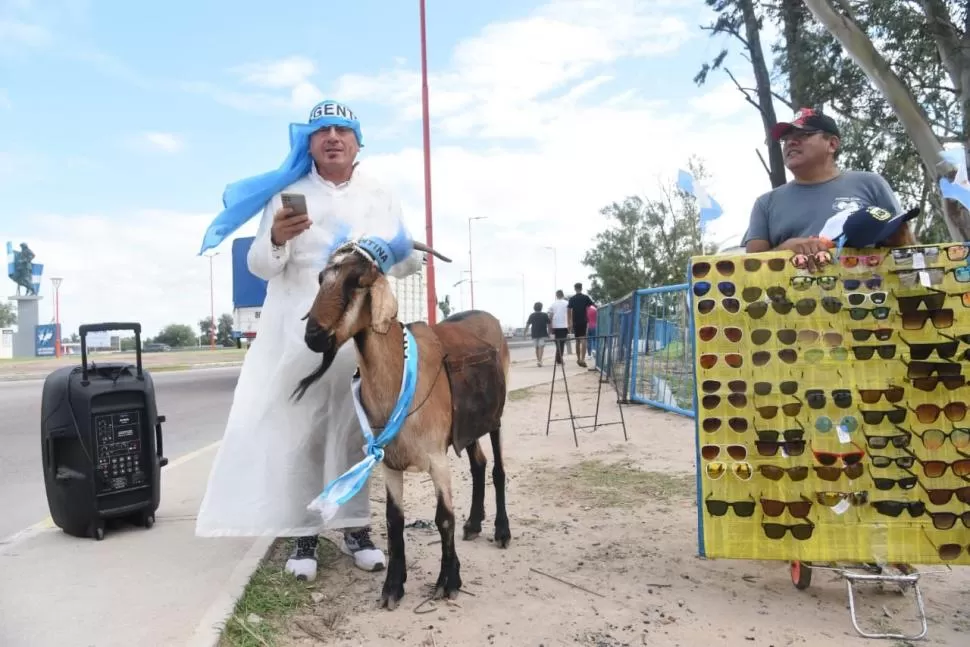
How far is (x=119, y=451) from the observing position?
13.8ft

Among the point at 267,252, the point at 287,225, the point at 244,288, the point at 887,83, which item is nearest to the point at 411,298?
the point at 267,252

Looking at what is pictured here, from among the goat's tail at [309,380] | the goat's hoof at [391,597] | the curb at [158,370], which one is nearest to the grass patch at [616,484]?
the goat's hoof at [391,597]

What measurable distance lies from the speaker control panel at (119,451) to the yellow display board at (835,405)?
342cm

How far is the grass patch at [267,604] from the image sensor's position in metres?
2.81

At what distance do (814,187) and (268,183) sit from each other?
278cm

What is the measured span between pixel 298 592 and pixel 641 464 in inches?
148

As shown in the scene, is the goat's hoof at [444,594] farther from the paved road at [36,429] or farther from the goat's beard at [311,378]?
the paved road at [36,429]

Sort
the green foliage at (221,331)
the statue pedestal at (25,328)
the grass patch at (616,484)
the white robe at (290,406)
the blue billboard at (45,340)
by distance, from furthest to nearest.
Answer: the green foliage at (221,331), the blue billboard at (45,340), the statue pedestal at (25,328), the grass patch at (616,484), the white robe at (290,406)

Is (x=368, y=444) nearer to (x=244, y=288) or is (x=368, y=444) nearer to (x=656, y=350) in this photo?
(x=656, y=350)

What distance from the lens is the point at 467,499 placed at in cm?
523

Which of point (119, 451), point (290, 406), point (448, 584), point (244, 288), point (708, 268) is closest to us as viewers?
point (708, 268)

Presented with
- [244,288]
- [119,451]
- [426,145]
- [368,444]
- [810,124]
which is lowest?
[119,451]

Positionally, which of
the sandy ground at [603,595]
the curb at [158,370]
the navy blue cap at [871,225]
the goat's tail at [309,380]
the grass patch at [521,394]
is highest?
the navy blue cap at [871,225]

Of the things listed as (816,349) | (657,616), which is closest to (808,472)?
(816,349)
